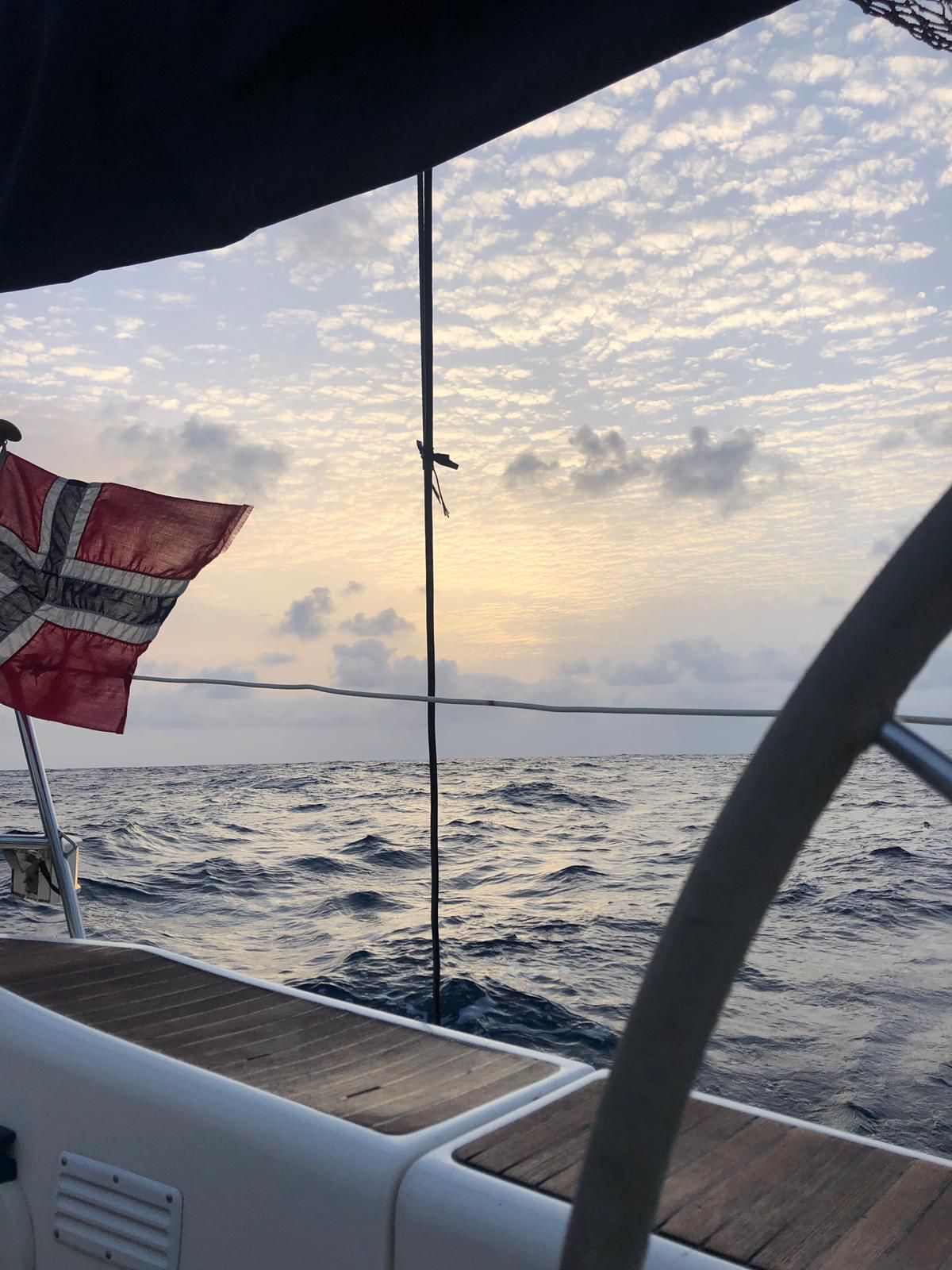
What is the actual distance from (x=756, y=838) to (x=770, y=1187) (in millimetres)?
1304

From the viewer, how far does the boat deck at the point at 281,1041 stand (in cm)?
177

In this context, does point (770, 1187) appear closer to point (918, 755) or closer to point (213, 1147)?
point (213, 1147)

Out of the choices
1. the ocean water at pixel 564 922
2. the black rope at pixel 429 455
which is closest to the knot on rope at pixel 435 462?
the black rope at pixel 429 455

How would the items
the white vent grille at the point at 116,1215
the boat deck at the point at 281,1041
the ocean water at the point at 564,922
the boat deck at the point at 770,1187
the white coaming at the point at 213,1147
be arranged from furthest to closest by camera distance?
the ocean water at the point at 564,922, the boat deck at the point at 281,1041, the white vent grille at the point at 116,1215, the white coaming at the point at 213,1147, the boat deck at the point at 770,1187

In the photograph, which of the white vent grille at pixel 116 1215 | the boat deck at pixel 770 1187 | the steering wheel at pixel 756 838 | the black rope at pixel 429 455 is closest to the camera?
the steering wheel at pixel 756 838

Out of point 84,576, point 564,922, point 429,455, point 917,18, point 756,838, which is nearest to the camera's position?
point 756,838

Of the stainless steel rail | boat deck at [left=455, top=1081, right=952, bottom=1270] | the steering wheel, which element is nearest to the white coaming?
boat deck at [left=455, top=1081, right=952, bottom=1270]

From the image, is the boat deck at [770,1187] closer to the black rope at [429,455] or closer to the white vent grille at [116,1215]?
the white vent grille at [116,1215]

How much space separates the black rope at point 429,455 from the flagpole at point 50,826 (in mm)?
1006

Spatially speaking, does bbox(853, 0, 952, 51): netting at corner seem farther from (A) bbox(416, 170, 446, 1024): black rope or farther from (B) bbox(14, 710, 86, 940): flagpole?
(B) bbox(14, 710, 86, 940): flagpole

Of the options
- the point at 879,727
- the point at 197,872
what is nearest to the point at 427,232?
the point at 879,727

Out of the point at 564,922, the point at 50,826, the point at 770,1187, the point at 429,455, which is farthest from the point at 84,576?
the point at 564,922

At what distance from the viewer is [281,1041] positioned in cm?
204

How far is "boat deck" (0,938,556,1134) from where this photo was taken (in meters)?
1.77
